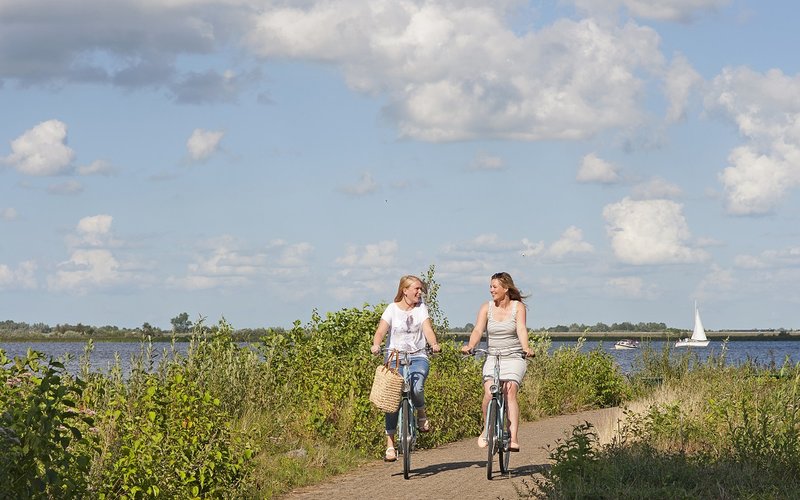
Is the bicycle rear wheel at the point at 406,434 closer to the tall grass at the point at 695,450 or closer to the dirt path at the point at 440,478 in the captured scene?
the dirt path at the point at 440,478

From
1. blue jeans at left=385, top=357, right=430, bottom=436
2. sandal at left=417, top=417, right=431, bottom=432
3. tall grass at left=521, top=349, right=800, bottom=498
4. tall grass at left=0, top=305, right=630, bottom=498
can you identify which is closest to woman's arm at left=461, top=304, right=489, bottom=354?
blue jeans at left=385, top=357, right=430, bottom=436

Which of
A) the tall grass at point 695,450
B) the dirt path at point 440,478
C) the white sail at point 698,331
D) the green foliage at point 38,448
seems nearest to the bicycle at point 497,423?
the dirt path at point 440,478

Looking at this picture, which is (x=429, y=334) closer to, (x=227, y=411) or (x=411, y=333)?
(x=411, y=333)

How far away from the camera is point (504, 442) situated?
11.8m

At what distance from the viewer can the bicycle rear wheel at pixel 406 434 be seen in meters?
11.8

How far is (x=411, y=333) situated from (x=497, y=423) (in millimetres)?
1397

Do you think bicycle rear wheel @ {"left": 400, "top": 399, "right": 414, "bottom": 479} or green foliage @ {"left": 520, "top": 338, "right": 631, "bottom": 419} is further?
green foliage @ {"left": 520, "top": 338, "right": 631, "bottom": 419}

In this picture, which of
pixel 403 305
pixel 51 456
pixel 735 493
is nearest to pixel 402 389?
pixel 403 305

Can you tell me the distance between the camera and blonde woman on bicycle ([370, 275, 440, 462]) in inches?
482

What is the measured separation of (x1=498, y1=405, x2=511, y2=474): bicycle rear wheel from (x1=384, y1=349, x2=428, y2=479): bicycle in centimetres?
99

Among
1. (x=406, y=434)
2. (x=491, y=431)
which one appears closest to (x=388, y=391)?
(x=406, y=434)

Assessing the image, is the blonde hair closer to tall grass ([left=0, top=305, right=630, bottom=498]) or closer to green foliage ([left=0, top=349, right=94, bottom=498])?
tall grass ([left=0, top=305, right=630, bottom=498])

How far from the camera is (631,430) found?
13.1 metres

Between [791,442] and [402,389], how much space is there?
→ 13.3ft
